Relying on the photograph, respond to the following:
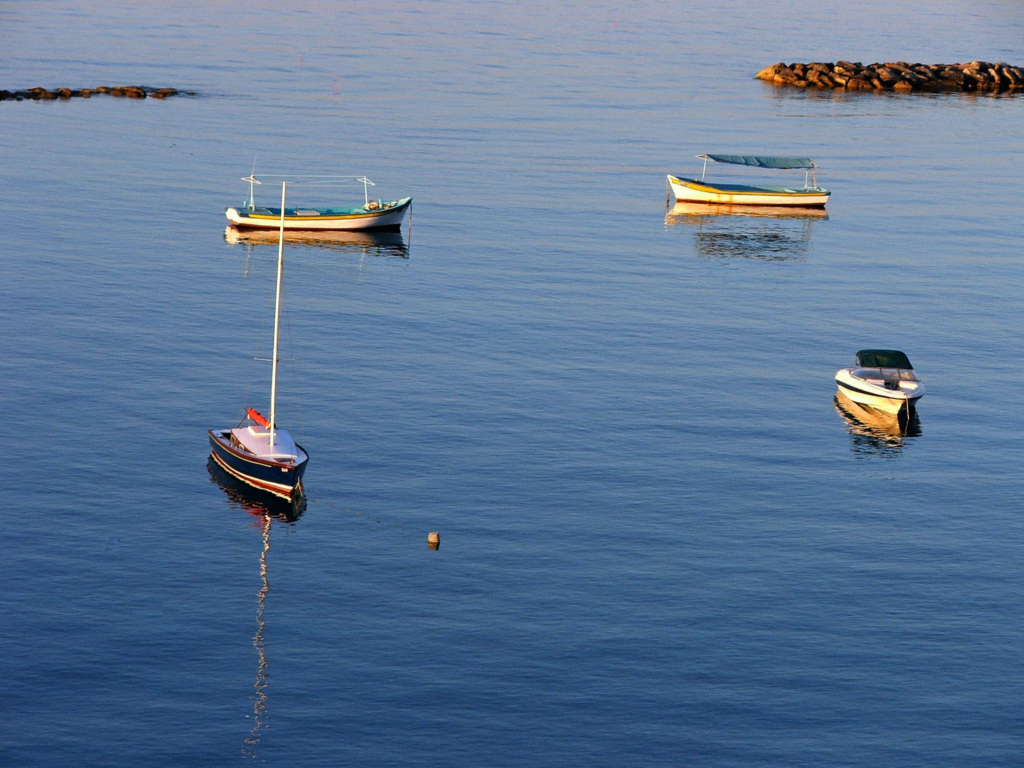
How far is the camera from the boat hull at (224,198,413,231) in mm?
121812

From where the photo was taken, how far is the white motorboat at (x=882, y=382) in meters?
82.0

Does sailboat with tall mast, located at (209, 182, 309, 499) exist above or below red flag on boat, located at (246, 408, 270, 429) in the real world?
below

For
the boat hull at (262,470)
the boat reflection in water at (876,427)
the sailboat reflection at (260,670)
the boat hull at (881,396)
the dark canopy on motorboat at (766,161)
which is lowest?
the sailboat reflection at (260,670)

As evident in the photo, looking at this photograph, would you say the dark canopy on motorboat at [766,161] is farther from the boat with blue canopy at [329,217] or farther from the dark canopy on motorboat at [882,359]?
the dark canopy on motorboat at [882,359]

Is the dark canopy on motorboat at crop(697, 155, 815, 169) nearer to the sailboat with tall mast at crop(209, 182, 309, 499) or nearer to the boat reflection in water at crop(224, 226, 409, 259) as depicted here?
the boat reflection in water at crop(224, 226, 409, 259)

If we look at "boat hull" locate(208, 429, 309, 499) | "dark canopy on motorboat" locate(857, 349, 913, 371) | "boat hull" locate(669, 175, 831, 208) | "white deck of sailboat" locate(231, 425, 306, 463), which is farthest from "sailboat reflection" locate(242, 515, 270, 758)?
"boat hull" locate(669, 175, 831, 208)

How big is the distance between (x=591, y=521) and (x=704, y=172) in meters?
85.9

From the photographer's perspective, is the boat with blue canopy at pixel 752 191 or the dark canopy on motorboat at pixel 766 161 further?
the dark canopy on motorboat at pixel 766 161

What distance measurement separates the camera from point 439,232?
12181 cm

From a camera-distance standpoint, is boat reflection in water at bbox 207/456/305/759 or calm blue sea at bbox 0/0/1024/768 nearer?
calm blue sea at bbox 0/0/1024/768

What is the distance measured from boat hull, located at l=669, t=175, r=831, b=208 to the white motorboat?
53.1 meters

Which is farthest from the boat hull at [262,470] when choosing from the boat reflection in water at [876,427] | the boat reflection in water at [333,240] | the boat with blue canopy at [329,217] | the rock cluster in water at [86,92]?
the rock cluster in water at [86,92]

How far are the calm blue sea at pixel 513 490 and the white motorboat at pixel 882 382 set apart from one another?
153 centimetres

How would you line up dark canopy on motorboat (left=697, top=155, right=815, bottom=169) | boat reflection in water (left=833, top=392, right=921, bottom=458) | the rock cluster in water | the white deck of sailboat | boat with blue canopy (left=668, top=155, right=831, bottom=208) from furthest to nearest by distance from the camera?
the rock cluster in water → dark canopy on motorboat (left=697, top=155, right=815, bottom=169) → boat with blue canopy (left=668, top=155, right=831, bottom=208) → boat reflection in water (left=833, top=392, right=921, bottom=458) → the white deck of sailboat
